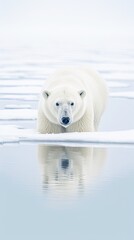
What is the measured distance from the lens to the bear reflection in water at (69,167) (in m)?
4.34

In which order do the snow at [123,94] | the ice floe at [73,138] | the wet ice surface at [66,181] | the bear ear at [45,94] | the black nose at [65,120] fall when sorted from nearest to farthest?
the wet ice surface at [66,181] → the black nose at [65,120] → the ice floe at [73,138] → the bear ear at [45,94] → the snow at [123,94]

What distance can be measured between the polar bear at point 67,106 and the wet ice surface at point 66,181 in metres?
0.16

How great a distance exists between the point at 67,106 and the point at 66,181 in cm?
144

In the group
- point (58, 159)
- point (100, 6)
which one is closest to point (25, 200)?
point (58, 159)

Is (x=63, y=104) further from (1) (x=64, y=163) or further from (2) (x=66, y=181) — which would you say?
(2) (x=66, y=181)

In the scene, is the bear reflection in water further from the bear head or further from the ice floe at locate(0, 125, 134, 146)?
the bear head

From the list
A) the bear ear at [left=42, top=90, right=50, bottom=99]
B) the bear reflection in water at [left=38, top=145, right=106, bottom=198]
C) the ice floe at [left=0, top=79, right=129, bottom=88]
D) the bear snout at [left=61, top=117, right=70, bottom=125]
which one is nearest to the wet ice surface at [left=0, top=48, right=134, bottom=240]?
the bear reflection in water at [left=38, top=145, right=106, bottom=198]

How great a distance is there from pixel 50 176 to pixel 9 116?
2.93m

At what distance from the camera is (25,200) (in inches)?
157

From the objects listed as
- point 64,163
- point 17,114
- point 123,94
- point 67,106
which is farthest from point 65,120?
point 123,94

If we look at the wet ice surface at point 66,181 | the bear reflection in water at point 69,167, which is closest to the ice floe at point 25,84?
the wet ice surface at point 66,181

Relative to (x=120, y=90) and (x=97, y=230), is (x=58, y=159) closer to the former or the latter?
(x=97, y=230)

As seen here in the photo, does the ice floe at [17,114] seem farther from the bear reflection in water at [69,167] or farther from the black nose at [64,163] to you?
the black nose at [64,163]

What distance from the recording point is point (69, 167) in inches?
194
